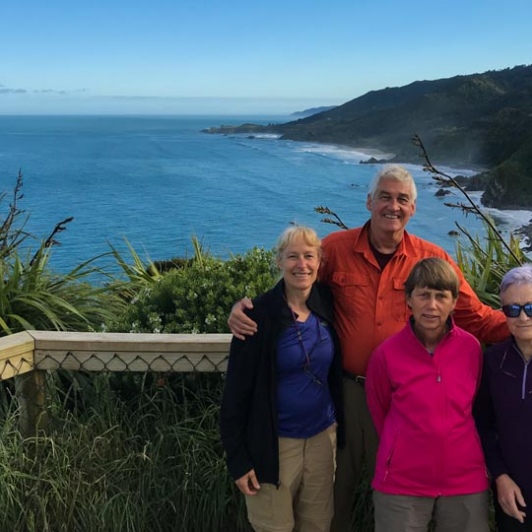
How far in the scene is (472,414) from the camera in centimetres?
248

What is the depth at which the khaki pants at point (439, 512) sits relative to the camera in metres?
2.40

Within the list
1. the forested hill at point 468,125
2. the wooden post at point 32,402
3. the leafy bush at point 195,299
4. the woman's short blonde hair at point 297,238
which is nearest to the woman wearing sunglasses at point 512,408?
the woman's short blonde hair at point 297,238

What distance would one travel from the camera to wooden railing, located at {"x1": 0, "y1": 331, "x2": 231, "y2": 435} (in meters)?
3.24

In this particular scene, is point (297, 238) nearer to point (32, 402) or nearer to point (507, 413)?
point (507, 413)

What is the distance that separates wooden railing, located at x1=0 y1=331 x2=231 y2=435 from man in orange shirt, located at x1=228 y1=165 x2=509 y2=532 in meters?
0.72

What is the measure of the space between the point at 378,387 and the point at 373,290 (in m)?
0.48

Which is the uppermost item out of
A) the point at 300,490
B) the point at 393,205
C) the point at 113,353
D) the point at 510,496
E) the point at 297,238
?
the point at 393,205

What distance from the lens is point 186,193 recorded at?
91375 mm

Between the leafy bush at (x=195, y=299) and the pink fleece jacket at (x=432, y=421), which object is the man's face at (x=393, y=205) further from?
the leafy bush at (x=195, y=299)

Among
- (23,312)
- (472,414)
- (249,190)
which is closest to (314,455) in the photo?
(472,414)

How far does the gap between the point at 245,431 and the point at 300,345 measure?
0.44 m

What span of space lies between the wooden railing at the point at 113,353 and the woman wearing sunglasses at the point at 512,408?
4.42ft

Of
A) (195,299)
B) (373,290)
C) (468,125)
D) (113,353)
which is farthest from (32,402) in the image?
(468,125)

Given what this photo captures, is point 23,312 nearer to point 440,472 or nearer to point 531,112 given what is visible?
point 440,472
